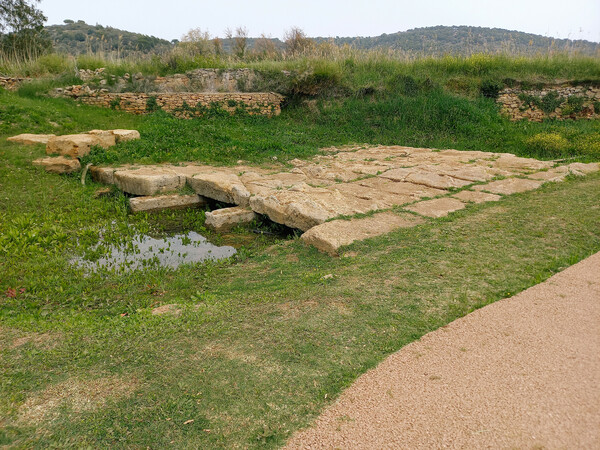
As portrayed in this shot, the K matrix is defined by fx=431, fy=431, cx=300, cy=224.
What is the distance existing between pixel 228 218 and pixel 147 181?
2075mm

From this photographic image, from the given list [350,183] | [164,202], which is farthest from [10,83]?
[350,183]

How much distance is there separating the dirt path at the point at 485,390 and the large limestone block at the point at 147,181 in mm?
6273

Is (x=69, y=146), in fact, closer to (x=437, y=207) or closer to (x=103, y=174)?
(x=103, y=174)

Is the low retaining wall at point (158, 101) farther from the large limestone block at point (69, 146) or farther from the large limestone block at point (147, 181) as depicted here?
the large limestone block at point (147, 181)

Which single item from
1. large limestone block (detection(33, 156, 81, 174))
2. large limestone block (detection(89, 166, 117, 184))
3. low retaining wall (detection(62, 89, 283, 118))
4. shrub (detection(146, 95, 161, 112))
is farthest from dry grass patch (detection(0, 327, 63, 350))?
shrub (detection(146, 95, 161, 112))

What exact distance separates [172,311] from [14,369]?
4.03 ft

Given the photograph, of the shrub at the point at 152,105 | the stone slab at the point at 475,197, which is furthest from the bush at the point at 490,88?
the shrub at the point at 152,105

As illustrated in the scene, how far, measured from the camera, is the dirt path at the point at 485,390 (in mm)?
2223

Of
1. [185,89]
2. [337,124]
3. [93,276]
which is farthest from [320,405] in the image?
[185,89]

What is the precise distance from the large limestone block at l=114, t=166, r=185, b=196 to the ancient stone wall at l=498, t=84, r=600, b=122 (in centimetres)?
1052

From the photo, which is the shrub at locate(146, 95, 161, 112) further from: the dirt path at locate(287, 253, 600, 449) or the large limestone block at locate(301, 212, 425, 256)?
the dirt path at locate(287, 253, 600, 449)

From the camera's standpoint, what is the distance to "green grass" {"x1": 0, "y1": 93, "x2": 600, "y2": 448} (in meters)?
2.48

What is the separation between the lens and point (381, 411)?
2441 mm

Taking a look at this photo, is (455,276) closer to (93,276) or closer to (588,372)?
(588,372)
